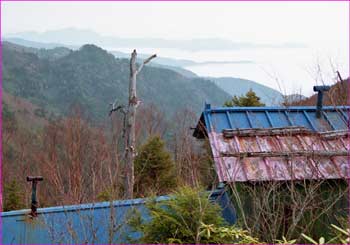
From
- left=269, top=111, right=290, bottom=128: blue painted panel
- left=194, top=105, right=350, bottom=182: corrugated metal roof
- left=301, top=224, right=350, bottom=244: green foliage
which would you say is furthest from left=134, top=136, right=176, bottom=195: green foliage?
left=301, top=224, right=350, bottom=244: green foliage

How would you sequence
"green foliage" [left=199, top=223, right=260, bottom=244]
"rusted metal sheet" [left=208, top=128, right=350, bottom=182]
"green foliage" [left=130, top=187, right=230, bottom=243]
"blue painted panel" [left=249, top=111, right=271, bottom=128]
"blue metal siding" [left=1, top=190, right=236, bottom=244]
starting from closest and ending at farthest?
"green foliage" [left=199, top=223, right=260, bottom=244] → "green foliage" [left=130, top=187, right=230, bottom=243] → "rusted metal sheet" [left=208, top=128, right=350, bottom=182] → "blue metal siding" [left=1, top=190, right=236, bottom=244] → "blue painted panel" [left=249, top=111, right=271, bottom=128]

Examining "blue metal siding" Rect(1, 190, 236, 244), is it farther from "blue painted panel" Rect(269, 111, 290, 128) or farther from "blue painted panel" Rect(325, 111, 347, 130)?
"blue painted panel" Rect(325, 111, 347, 130)

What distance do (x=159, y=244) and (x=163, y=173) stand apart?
20.1ft

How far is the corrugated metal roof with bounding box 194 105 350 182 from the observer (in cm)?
564

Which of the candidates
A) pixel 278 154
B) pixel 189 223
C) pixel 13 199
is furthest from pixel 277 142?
pixel 13 199

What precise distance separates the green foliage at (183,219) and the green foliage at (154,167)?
5817 mm

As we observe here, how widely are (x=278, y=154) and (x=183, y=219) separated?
7.11 feet

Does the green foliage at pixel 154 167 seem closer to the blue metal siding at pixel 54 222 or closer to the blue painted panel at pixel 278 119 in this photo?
the blue painted panel at pixel 278 119

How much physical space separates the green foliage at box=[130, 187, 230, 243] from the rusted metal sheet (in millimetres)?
1095

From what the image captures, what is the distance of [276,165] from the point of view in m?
5.78

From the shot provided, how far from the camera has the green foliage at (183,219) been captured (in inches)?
164

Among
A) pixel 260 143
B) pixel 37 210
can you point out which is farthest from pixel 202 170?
pixel 37 210

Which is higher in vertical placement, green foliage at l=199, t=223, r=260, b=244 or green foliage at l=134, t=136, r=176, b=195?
green foliage at l=134, t=136, r=176, b=195

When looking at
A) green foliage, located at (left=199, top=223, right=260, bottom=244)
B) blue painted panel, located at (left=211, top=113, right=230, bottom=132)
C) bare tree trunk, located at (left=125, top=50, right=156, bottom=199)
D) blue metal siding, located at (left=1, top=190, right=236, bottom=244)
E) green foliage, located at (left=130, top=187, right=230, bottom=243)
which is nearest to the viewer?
green foliage, located at (left=199, top=223, right=260, bottom=244)
